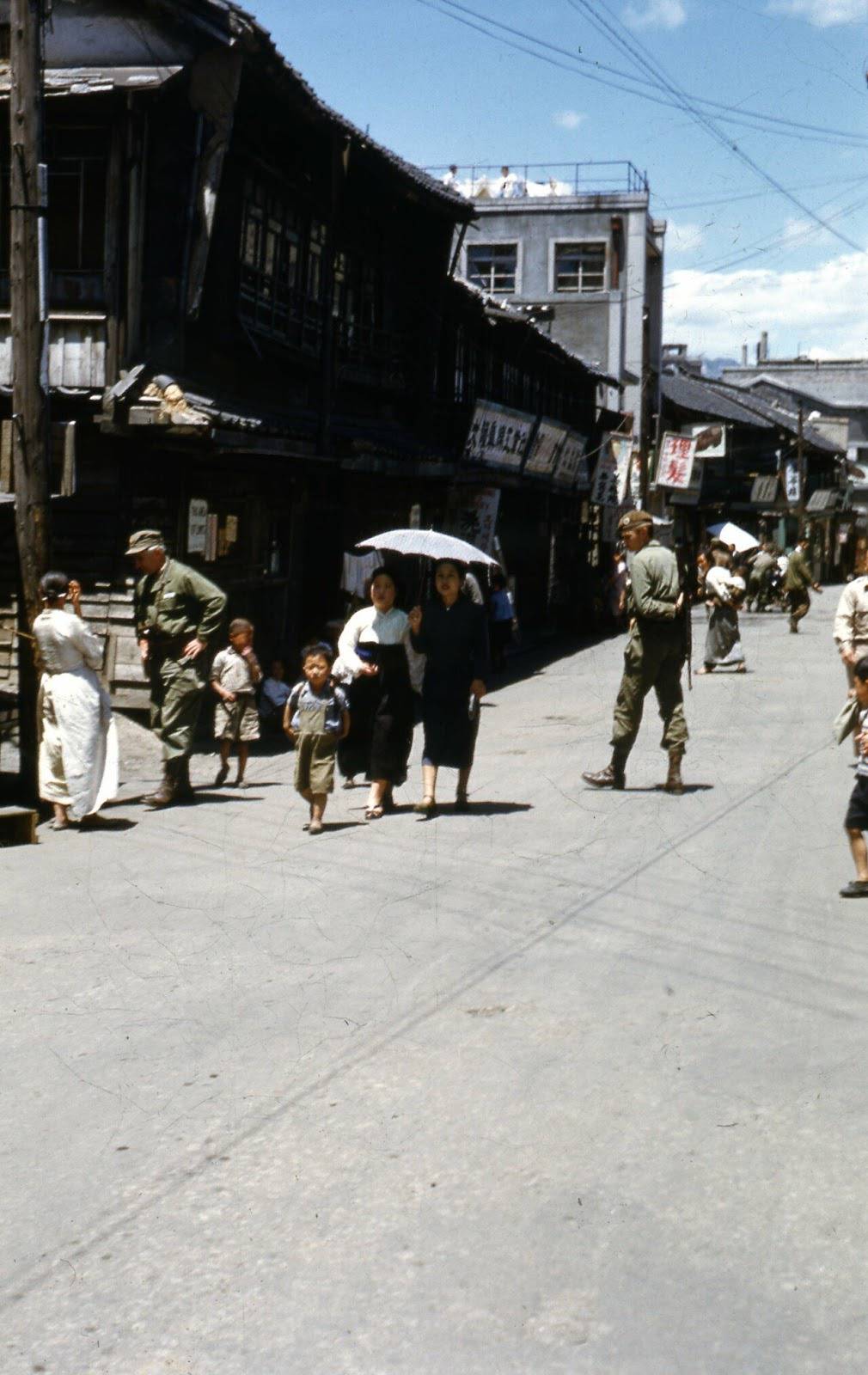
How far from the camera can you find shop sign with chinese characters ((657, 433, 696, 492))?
44969 millimetres

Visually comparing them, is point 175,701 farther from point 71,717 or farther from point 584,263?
point 584,263

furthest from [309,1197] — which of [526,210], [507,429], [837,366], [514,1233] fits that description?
[837,366]

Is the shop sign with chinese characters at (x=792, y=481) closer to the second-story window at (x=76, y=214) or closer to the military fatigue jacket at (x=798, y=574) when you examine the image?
the military fatigue jacket at (x=798, y=574)

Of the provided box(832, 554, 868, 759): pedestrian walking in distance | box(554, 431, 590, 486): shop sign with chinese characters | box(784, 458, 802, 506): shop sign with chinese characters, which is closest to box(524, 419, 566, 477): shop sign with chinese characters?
box(554, 431, 590, 486): shop sign with chinese characters

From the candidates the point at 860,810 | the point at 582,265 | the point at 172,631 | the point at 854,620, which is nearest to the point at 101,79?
the point at 172,631

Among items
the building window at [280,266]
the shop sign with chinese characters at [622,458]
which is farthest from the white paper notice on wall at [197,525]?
the shop sign with chinese characters at [622,458]

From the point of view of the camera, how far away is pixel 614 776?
12.4 m

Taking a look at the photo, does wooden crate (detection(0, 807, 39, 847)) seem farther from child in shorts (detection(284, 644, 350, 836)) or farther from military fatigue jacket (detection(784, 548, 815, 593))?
military fatigue jacket (detection(784, 548, 815, 593))

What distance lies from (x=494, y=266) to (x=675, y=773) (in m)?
39.2

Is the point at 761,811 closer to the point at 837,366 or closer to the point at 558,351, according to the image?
the point at 558,351

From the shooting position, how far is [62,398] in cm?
1436

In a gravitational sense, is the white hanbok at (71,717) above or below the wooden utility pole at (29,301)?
below

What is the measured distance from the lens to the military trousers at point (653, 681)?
12.0 meters

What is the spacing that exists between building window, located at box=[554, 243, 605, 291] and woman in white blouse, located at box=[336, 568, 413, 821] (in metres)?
37.9
